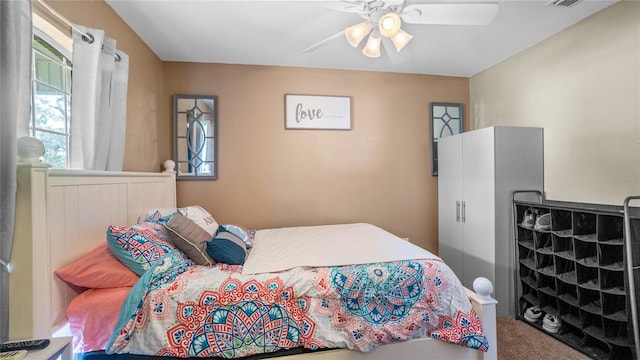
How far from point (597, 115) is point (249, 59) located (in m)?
3.11

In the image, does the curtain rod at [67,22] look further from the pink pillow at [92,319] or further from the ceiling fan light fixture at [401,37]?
the ceiling fan light fixture at [401,37]

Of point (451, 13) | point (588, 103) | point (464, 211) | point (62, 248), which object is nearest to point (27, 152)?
point (62, 248)

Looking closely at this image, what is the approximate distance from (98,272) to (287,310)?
36.4 inches

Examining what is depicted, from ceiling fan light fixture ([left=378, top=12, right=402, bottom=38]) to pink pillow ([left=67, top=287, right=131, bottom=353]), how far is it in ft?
6.64

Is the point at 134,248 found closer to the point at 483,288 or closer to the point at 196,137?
the point at 196,137

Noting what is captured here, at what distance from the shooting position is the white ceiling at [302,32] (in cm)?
192

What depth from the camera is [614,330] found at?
5.44 feet

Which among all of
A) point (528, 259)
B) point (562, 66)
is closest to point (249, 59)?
point (562, 66)

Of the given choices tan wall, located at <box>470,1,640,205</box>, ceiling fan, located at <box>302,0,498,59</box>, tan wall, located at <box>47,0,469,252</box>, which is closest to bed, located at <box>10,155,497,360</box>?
tan wall, located at <box>47,0,469,252</box>

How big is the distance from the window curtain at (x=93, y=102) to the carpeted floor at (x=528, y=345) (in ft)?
9.82

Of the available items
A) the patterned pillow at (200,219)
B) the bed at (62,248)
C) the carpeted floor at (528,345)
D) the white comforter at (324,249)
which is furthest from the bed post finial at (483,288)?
the patterned pillow at (200,219)

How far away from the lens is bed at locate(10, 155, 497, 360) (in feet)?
3.23

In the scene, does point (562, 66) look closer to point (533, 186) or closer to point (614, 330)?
point (533, 186)

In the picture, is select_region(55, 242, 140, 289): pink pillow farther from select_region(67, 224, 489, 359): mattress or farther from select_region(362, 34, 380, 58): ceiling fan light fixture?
select_region(362, 34, 380, 58): ceiling fan light fixture
